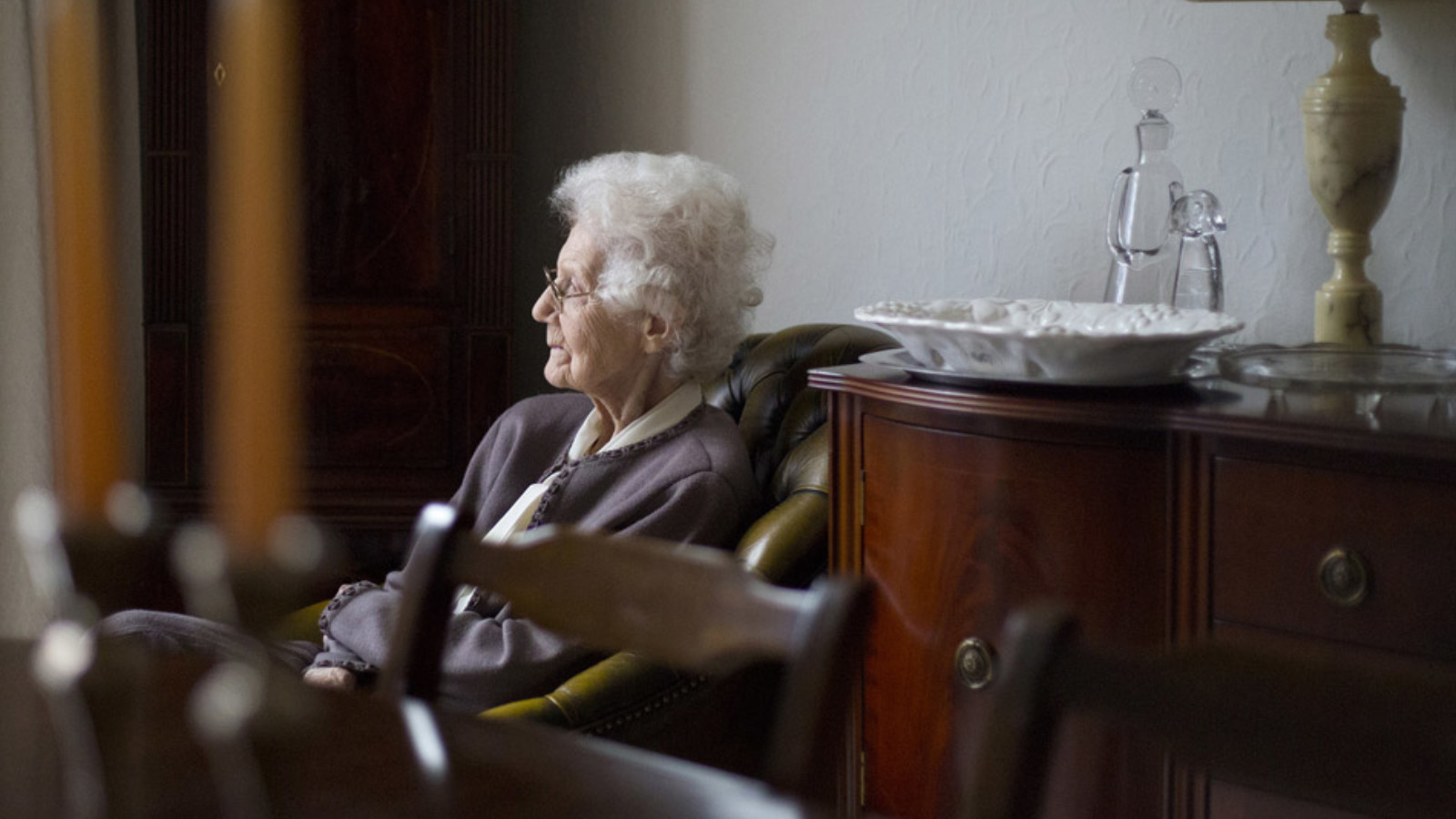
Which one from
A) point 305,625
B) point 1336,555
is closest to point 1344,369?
point 1336,555

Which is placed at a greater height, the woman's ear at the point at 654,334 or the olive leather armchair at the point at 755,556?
the woman's ear at the point at 654,334

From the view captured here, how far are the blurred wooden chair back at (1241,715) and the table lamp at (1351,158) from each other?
1.04 meters

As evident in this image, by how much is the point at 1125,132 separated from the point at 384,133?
1361 millimetres

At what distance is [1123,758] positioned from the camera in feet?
5.20

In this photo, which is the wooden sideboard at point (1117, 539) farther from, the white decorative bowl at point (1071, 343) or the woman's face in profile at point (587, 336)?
the woman's face in profile at point (587, 336)

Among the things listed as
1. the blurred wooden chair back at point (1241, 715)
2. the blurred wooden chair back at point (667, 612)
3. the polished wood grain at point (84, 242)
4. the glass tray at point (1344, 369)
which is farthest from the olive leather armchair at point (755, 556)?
the polished wood grain at point (84, 242)

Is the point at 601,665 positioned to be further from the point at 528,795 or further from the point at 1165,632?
the point at 528,795

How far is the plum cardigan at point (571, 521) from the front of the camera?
190cm

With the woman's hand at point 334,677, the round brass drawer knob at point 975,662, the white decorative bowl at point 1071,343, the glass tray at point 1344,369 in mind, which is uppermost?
the white decorative bowl at point 1071,343

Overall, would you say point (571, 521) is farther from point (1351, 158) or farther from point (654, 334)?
point (1351, 158)

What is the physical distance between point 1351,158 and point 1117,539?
592mm

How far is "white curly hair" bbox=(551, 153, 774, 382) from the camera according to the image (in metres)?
2.19

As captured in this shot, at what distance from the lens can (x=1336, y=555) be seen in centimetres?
139

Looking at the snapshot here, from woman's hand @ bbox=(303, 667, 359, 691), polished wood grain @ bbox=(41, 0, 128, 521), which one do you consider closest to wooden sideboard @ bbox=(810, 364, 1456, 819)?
woman's hand @ bbox=(303, 667, 359, 691)
